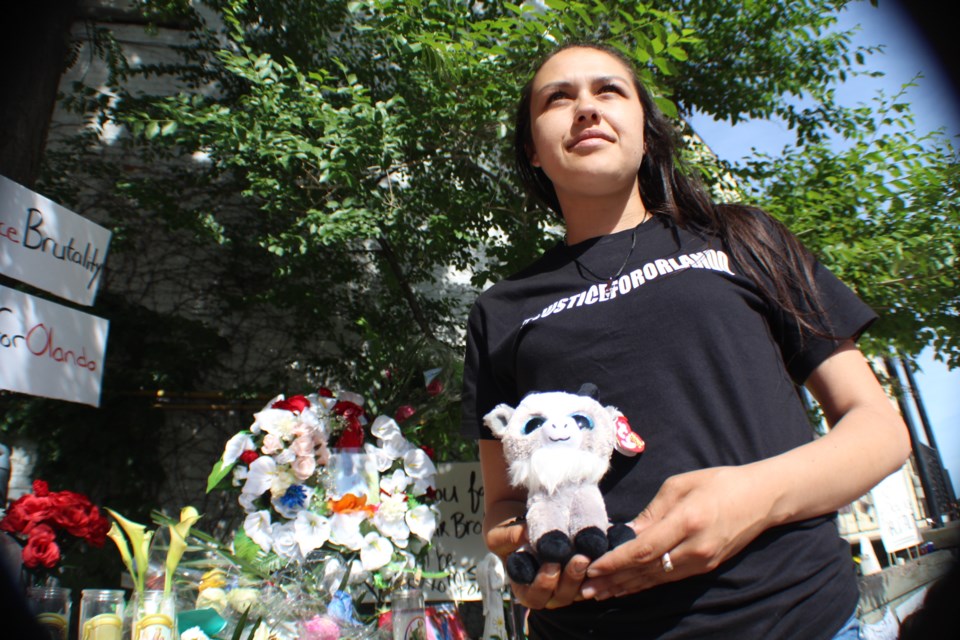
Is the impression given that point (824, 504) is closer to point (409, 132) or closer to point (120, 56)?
point (409, 132)

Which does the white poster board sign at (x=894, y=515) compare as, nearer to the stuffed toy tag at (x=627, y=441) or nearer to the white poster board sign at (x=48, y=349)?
the stuffed toy tag at (x=627, y=441)

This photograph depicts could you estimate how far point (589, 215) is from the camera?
4.21 feet

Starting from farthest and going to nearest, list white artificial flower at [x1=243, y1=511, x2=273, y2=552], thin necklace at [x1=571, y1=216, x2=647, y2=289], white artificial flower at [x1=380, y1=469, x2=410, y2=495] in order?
white artificial flower at [x1=380, y1=469, x2=410, y2=495]
white artificial flower at [x1=243, y1=511, x2=273, y2=552]
thin necklace at [x1=571, y1=216, x2=647, y2=289]

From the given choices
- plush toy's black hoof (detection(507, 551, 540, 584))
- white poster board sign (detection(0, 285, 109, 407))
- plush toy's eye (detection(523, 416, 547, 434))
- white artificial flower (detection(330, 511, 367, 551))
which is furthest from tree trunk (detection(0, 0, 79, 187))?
plush toy's black hoof (detection(507, 551, 540, 584))

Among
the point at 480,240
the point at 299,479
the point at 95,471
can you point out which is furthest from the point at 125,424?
the point at 480,240

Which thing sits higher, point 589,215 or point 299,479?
point 589,215

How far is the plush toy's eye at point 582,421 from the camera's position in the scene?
0.96 metres

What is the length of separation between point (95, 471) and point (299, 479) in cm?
237

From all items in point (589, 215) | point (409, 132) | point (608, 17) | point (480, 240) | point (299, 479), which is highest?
point (608, 17)

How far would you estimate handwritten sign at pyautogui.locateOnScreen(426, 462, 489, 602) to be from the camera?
327 cm

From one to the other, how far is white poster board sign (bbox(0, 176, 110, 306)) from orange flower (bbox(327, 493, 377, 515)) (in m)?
1.18

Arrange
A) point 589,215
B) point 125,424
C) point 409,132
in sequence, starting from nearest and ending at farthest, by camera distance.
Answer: point 589,215 → point 409,132 → point 125,424

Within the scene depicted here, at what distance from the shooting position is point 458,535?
335 centimetres

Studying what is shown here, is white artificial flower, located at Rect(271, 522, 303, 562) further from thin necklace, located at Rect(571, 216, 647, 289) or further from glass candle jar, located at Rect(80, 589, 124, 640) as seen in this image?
thin necklace, located at Rect(571, 216, 647, 289)
